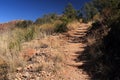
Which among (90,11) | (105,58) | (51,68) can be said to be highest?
(90,11)

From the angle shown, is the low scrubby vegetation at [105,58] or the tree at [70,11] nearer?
the low scrubby vegetation at [105,58]

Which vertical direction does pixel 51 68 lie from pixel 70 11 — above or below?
below

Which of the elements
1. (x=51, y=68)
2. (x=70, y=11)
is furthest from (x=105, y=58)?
(x=70, y=11)

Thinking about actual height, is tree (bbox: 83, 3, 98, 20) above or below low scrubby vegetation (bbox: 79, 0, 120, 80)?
above

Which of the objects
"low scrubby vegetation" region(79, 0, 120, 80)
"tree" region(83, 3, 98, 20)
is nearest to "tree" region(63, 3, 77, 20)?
"tree" region(83, 3, 98, 20)

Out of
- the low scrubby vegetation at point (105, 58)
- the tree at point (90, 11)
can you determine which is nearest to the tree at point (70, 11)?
the tree at point (90, 11)

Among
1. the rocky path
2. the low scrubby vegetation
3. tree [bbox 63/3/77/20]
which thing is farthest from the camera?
tree [bbox 63/3/77/20]

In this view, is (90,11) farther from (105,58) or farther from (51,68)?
(51,68)

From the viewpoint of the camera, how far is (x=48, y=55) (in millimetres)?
9438

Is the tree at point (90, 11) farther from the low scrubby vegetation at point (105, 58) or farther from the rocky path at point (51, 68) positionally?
the rocky path at point (51, 68)

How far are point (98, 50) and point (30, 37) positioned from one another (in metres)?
5.83

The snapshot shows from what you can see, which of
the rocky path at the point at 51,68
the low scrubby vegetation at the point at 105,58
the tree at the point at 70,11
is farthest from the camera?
the tree at the point at 70,11

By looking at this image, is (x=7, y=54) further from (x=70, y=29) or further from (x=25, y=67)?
(x=70, y=29)

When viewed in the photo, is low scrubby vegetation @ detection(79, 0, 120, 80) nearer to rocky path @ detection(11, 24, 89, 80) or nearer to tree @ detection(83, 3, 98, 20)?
rocky path @ detection(11, 24, 89, 80)
